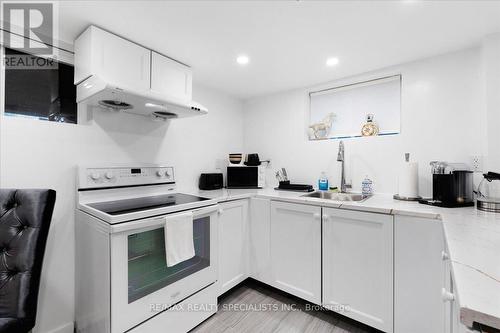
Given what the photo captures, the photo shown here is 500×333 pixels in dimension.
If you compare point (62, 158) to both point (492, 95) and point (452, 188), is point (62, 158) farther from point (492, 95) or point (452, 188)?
point (492, 95)

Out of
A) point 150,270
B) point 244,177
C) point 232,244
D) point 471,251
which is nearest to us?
point 471,251

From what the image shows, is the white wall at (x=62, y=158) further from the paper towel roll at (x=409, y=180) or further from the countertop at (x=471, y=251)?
the paper towel roll at (x=409, y=180)

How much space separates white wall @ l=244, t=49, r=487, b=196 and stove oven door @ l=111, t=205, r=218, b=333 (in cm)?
133

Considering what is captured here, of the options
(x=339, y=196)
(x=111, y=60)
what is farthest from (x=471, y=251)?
(x=111, y=60)

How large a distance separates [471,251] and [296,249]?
1233mm

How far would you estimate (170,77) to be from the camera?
1795mm

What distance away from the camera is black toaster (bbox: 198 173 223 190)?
2.37 meters

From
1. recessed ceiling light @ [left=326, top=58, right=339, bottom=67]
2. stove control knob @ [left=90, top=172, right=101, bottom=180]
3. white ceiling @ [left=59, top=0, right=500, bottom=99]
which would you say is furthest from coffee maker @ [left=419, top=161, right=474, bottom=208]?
stove control knob @ [left=90, top=172, right=101, bottom=180]

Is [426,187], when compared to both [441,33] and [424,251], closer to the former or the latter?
[424,251]

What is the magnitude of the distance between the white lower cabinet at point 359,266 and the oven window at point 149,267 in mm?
1050

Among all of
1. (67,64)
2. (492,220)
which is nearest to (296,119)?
(492,220)

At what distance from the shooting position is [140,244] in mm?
1379

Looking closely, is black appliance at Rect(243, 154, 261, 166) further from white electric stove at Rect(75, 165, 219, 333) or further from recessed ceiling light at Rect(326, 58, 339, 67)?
recessed ceiling light at Rect(326, 58, 339, 67)

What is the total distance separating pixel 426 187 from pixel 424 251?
2.46ft
